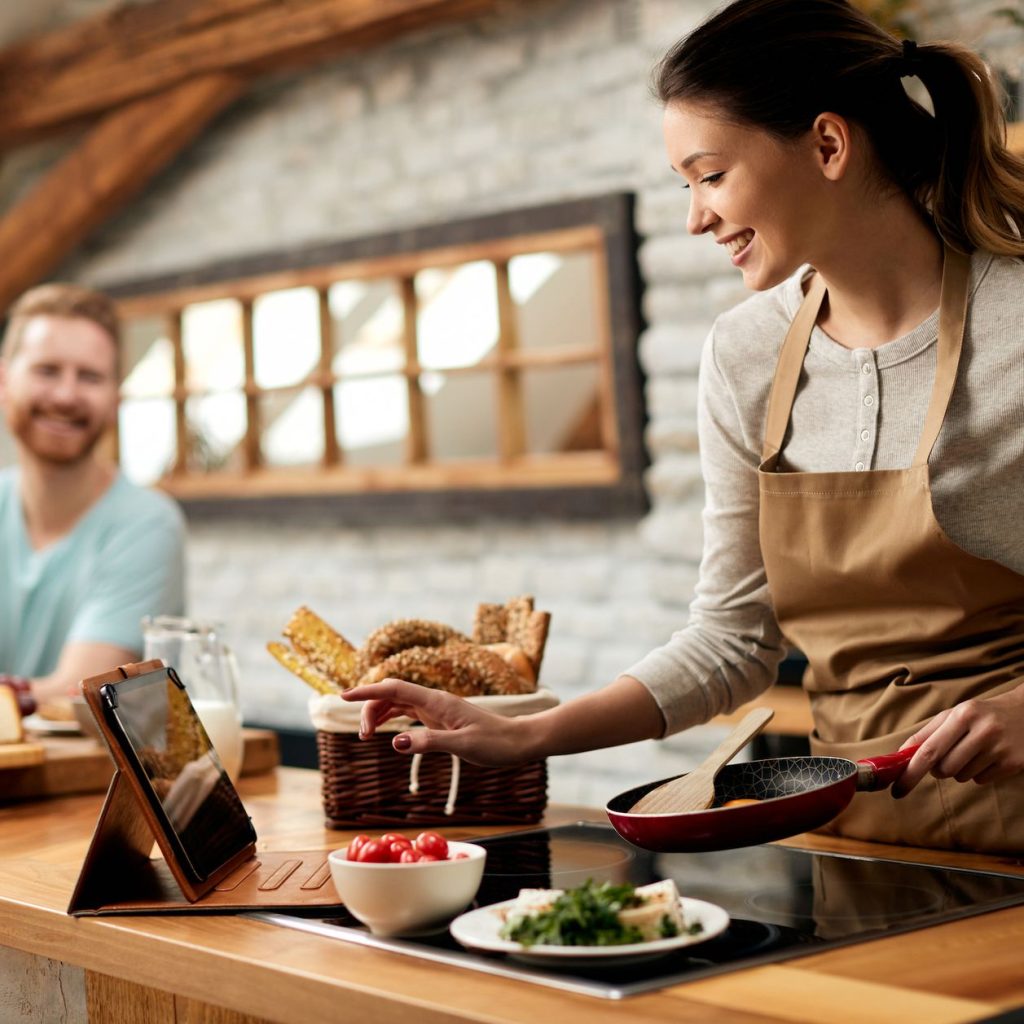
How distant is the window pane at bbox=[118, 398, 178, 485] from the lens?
6516mm

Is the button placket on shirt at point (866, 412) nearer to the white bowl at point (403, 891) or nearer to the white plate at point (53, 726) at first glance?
the white bowl at point (403, 891)

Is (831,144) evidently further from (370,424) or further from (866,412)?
(370,424)

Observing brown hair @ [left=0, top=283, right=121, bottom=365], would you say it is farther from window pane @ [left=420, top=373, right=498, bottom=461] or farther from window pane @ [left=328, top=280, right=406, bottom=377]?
window pane @ [left=420, top=373, right=498, bottom=461]

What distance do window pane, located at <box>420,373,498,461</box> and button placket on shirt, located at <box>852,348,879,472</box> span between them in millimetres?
5510

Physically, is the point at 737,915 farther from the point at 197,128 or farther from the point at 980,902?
the point at 197,128

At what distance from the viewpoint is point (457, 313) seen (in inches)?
257

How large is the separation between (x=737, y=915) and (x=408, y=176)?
14.2 feet

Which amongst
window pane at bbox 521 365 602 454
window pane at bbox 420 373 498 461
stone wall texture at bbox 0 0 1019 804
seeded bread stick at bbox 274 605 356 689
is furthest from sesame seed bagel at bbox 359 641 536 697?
window pane at bbox 420 373 498 461

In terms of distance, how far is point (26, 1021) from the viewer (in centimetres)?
158

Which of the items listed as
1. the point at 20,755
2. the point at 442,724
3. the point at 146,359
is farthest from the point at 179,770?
the point at 146,359

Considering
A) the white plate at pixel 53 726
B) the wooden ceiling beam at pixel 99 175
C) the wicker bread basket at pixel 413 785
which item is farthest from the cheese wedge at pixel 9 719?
the wooden ceiling beam at pixel 99 175

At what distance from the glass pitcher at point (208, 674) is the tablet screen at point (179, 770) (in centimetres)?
36

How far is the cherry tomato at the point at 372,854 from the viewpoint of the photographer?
1.27 metres

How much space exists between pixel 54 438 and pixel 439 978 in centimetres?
231
